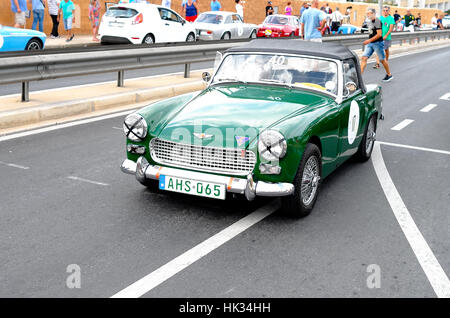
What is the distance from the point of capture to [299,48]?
670cm

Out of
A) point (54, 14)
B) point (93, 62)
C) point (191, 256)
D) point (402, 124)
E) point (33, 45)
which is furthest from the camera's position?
point (54, 14)

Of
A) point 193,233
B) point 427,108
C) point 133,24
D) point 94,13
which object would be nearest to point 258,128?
point 193,233

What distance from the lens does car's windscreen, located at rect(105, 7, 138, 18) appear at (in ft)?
65.9

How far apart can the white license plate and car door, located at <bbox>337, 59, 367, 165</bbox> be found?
1.79 metres

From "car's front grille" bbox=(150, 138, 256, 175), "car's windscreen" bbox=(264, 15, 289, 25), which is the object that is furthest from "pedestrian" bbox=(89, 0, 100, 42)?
"car's front grille" bbox=(150, 138, 256, 175)

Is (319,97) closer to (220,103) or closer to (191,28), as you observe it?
(220,103)

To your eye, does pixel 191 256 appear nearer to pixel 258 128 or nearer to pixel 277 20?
pixel 258 128

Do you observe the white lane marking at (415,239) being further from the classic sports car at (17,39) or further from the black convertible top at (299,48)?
the classic sports car at (17,39)

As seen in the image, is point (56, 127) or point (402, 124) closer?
point (56, 127)

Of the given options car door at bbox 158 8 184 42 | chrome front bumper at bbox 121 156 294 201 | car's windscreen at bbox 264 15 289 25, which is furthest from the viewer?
car's windscreen at bbox 264 15 289 25

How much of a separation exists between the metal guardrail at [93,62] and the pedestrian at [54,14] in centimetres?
972

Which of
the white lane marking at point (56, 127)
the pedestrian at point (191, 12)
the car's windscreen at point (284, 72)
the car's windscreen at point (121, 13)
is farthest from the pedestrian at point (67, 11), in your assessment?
the car's windscreen at point (284, 72)

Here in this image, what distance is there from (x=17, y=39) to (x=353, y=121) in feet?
36.2

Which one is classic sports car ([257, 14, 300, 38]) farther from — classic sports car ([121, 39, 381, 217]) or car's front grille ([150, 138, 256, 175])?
car's front grille ([150, 138, 256, 175])
